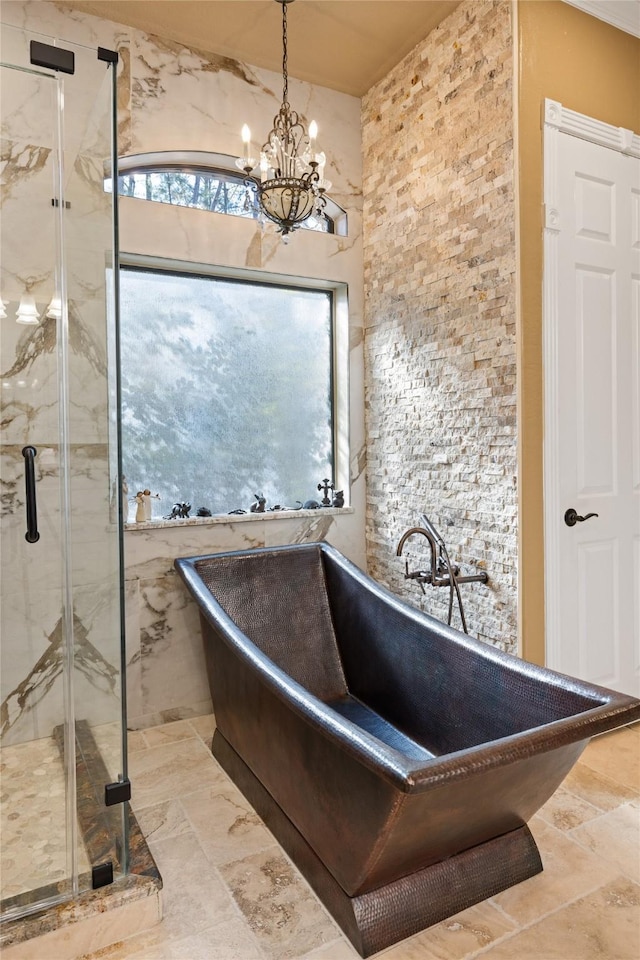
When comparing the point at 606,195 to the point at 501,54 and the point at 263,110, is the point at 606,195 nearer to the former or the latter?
the point at 501,54

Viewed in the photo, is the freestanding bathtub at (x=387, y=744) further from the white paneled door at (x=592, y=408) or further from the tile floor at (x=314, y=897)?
the white paneled door at (x=592, y=408)

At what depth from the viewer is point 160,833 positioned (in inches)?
82.0

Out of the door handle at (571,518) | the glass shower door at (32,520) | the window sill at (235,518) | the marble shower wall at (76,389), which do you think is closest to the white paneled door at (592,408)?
the door handle at (571,518)

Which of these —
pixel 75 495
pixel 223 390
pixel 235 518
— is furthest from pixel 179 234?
pixel 75 495

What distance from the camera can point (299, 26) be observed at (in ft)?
9.45

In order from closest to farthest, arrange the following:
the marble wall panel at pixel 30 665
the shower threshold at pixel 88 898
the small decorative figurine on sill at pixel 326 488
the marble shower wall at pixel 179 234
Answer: the shower threshold at pixel 88 898 → the marble wall panel at pixel 30 665 → the marble shower wall at pixel 179 234 → the small decorative figurine on sill at pixel 326 488

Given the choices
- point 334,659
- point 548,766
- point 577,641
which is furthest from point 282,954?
point 577,641

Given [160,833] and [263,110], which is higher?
[263,110]

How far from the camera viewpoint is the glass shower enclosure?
1660 mm

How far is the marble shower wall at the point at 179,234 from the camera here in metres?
2.89

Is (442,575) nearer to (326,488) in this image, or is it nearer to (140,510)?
(326,488)

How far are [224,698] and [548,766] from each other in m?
1.27

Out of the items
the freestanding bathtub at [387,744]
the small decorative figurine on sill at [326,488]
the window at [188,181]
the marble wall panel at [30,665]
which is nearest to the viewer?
the freestanding bathtub at [387,744]

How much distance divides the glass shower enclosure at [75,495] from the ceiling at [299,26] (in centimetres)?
139
